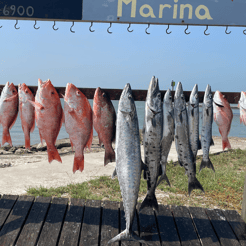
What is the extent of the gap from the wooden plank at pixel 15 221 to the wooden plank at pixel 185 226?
6.78 ft

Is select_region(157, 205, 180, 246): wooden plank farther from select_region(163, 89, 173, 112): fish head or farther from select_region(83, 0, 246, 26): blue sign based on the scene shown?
select_region(83, 0, 246, 26): blue sign

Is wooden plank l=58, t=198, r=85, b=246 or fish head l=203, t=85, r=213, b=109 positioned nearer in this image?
fish head l=203, t=85, r=213, b=109

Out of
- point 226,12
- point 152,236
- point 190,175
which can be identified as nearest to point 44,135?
point 190,175

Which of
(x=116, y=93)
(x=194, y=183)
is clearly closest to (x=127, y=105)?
(x=116, y=93)

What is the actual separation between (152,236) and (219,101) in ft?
6.06

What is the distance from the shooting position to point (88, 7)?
2.60 metres

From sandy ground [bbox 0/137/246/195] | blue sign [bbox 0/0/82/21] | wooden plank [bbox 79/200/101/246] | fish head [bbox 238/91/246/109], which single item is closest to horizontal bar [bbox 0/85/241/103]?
fish head [bbox 238/91/246/109]

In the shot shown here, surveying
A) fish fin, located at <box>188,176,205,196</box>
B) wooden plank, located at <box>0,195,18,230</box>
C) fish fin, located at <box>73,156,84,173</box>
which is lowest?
wooden plank, located at <box>0,195,18,230</box>

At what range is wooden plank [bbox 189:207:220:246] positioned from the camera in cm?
287

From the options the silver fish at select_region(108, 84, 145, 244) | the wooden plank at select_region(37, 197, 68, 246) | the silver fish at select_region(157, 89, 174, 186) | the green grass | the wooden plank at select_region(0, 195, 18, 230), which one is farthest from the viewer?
the green grass

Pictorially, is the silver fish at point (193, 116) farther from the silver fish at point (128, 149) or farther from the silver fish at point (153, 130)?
the silver fish at point (128, 149)

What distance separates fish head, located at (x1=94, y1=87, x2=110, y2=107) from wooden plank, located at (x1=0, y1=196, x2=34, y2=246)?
1.94 meters

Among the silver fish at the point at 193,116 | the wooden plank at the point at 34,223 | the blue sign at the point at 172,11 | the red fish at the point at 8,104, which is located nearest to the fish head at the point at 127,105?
the silver fish at the point at 193,116

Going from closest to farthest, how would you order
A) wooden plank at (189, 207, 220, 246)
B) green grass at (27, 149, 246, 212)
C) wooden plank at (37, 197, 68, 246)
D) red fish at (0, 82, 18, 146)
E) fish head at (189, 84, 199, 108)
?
1. fish head at (189, 84, 199, 108)
2. red fish at (0, 82, 18, 146)
3. wooden plank at (37, 197, 68, 246)
4. wooden plank at (189, 207, 220, 246)
5. green grass at (27, 149, 246, 212)
